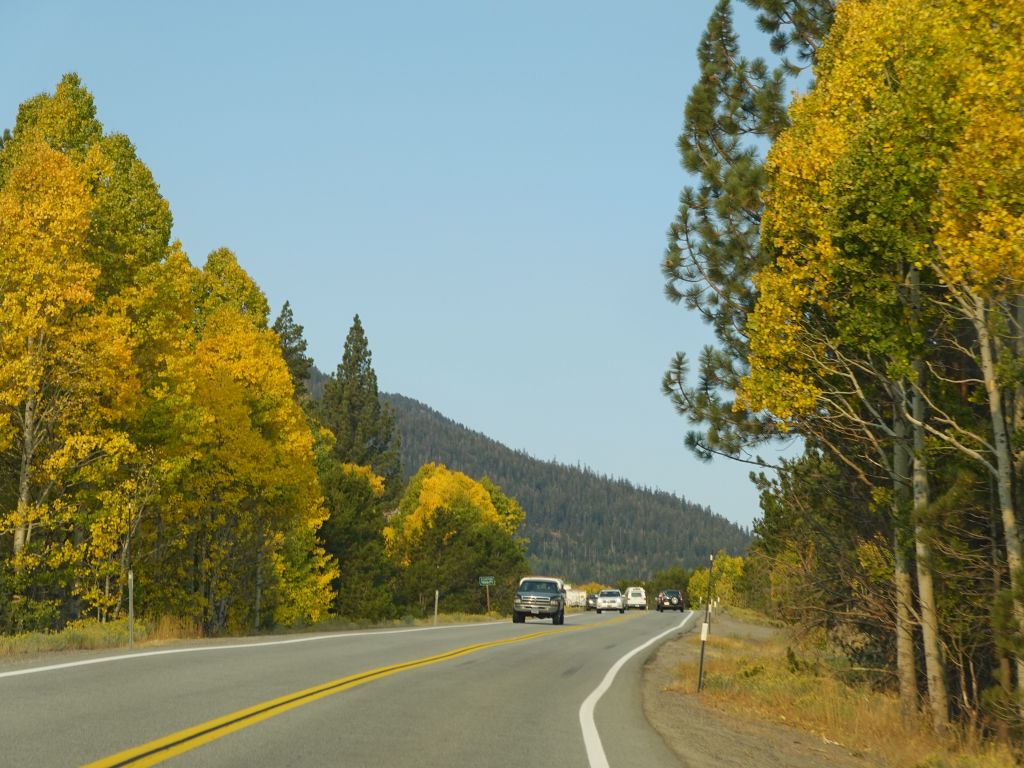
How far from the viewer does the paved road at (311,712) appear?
791 centimetres

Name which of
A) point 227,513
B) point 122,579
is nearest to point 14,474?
point 122,579

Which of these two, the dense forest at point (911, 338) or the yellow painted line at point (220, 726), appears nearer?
the yellow painted line at point (220, 726)

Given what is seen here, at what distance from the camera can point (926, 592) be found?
13469 mm

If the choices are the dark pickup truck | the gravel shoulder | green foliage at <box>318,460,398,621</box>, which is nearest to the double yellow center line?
the gravel shoulder

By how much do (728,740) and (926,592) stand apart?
401 centimetres

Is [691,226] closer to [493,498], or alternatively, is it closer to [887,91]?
[887,91]

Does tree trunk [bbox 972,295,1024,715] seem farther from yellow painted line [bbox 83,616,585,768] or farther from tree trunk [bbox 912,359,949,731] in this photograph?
yellow painted line [bbox 83,616,585,768]

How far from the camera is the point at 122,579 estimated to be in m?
26.6

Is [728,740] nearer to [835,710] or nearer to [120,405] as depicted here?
[835,710]

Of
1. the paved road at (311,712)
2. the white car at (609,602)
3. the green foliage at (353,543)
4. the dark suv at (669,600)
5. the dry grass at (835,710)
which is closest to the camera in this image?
the paved road at (311,712)

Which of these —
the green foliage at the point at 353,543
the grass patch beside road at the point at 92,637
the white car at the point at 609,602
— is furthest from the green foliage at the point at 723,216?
the white car at the point at 609,602

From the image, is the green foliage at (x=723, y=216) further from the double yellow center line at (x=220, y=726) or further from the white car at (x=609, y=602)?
the white car at (x=609, y=602)

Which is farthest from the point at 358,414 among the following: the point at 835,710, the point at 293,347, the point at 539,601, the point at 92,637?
the point at 835,710

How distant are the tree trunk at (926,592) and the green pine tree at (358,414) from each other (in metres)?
73.6
